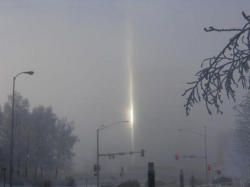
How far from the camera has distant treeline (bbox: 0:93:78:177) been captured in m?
74.7

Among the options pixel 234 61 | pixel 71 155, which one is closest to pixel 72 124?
pixel 71 155

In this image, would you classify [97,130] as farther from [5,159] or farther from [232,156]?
[232,156]

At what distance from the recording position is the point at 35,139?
7875 cm

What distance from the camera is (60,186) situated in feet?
210

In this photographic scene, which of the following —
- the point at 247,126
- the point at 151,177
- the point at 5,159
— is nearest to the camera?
the point at 151,177

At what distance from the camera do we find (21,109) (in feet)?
251

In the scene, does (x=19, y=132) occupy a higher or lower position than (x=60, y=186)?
higher

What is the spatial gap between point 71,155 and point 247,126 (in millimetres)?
43069

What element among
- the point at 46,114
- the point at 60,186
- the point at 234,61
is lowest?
the point at 60,186

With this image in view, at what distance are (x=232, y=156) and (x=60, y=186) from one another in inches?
1505

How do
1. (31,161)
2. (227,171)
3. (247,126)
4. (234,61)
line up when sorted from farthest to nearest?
(227,171), (31,161), (247,126), (234,61)

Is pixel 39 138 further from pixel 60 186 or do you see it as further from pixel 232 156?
pixel 232 156

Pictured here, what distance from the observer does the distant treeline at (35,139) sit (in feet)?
245

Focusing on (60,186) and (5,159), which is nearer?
(60,186)
